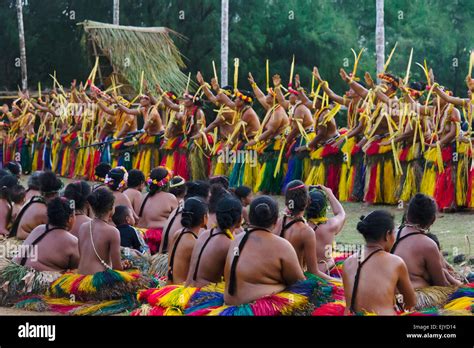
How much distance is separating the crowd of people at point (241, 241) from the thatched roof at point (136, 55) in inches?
510

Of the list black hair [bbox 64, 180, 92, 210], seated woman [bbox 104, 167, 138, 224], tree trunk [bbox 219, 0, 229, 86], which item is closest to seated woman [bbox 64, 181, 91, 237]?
black hair [bbox 64, 180, 92, 210]

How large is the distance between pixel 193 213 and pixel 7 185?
11.0 feet

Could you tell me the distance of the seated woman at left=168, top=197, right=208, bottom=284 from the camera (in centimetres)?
688

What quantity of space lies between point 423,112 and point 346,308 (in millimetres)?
7056

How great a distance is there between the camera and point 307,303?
6000mm

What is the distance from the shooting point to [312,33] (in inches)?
995

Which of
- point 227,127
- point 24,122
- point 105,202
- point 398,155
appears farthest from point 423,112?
point 24,122

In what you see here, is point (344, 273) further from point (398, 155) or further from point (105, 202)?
point (398, 155)

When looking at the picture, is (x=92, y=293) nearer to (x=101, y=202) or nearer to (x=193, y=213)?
(x=101, y=202)

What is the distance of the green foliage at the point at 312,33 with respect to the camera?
996 inches

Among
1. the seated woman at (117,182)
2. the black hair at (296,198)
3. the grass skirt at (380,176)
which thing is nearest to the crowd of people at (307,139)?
the grass skirt at (380,176)

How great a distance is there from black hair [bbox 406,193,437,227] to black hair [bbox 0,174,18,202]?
4.46m

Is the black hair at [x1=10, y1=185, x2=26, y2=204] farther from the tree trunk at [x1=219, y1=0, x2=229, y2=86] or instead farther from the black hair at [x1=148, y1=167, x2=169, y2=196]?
the tree trunk at [x1=219, y1=0, x2=229, y2=86]

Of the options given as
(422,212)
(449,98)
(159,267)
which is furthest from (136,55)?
(422,212)
